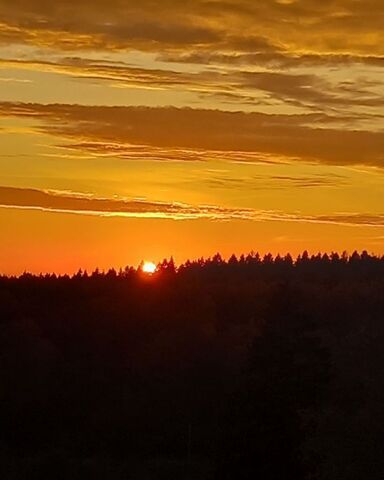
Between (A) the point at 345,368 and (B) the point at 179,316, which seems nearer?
(A) the point at 345,368

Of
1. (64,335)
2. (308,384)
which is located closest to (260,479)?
(308,384)

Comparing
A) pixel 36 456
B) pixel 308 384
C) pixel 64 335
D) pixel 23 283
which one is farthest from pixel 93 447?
pixel 23 283

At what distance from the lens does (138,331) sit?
74.1 metres

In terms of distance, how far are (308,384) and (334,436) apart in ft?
42.6

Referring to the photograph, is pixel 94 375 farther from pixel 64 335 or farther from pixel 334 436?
pixel 334 436

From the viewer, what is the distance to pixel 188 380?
60406 millimetres

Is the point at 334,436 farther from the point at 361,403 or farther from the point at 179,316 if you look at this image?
the point at 179,316

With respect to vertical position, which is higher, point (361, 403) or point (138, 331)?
point (138, 331)

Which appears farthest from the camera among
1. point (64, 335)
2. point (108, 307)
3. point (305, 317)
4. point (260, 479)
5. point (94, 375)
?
point (108, 307)

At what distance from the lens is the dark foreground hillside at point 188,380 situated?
31656 mm

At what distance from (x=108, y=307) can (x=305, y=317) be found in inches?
1774

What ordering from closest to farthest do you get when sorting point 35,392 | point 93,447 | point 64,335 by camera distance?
point 93,447 → point 35,392 → point 64,335

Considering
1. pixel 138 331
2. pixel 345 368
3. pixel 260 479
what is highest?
pixel 138 331

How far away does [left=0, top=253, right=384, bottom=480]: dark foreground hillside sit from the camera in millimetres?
31656
